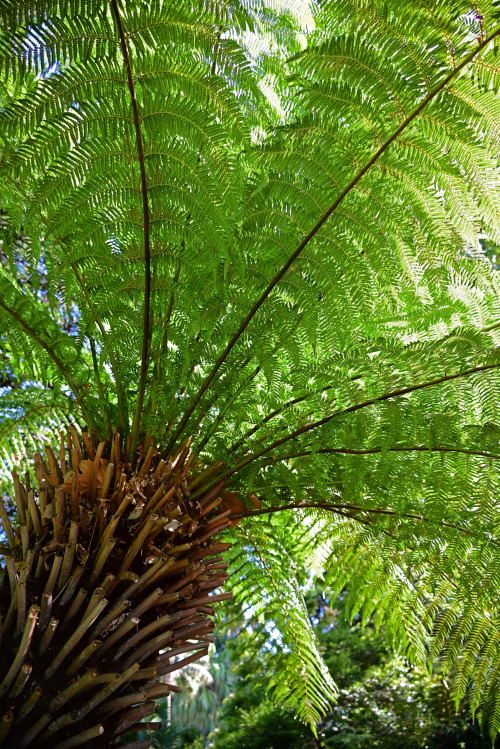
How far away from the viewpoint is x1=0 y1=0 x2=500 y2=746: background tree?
3.31ft

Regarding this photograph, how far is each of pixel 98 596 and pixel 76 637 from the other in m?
0.06

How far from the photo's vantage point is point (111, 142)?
1107 millimetres

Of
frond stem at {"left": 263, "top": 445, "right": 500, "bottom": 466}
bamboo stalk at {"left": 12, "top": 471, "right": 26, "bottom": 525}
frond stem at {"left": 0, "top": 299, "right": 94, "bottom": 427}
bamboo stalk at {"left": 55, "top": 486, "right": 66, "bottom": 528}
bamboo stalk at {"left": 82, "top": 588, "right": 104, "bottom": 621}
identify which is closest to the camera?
bamboo stalk at {"left": 82, "top": 588, "right": 104, "bottom": 621}

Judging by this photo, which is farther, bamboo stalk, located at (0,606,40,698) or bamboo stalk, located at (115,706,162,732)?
bamboo stalk, located at (115,706,162,732)

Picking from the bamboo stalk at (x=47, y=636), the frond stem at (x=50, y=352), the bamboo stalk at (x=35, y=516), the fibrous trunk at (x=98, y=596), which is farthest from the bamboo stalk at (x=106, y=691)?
the frond stem at (x=50, y=352)

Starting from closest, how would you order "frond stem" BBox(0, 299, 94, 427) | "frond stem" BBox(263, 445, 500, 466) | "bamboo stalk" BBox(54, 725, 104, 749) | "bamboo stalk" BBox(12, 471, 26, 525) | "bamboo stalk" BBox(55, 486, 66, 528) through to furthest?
1. "bamboo stalk" BBox(54, 725, 104, 749)
2. "bamboo stalk" BBox(55, 486, 66, 528)
3. "bamboo stalk" BBox(12, 471, 26, 525)
4. "frond stem" BBox(263, 445, 500, 466)
5. "frond stem" BBox(0, 299, 94, 427)

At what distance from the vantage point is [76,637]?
0.85 meters

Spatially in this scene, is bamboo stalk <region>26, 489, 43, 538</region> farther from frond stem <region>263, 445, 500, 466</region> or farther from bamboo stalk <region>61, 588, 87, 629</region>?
frond stem <region>263, 445, 500, 466</region>

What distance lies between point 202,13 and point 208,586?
3.65 feet

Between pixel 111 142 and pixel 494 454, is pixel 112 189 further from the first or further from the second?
pixel 494 454

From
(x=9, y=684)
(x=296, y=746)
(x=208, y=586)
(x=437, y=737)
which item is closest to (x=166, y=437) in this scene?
(x=208, y=586)

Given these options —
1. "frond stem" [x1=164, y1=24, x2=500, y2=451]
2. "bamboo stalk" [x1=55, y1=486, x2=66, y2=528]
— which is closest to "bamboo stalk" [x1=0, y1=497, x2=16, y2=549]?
"bamboo stalk" [x1=55, y1=486, x2=66, y2=528]

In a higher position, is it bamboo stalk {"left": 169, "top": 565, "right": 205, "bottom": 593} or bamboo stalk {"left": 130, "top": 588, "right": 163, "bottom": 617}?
bamboo stalk {"left": 169, "top": 565, "right": 205, "bottom": 593}

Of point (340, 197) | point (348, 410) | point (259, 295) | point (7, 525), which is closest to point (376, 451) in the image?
point (348, 410)
